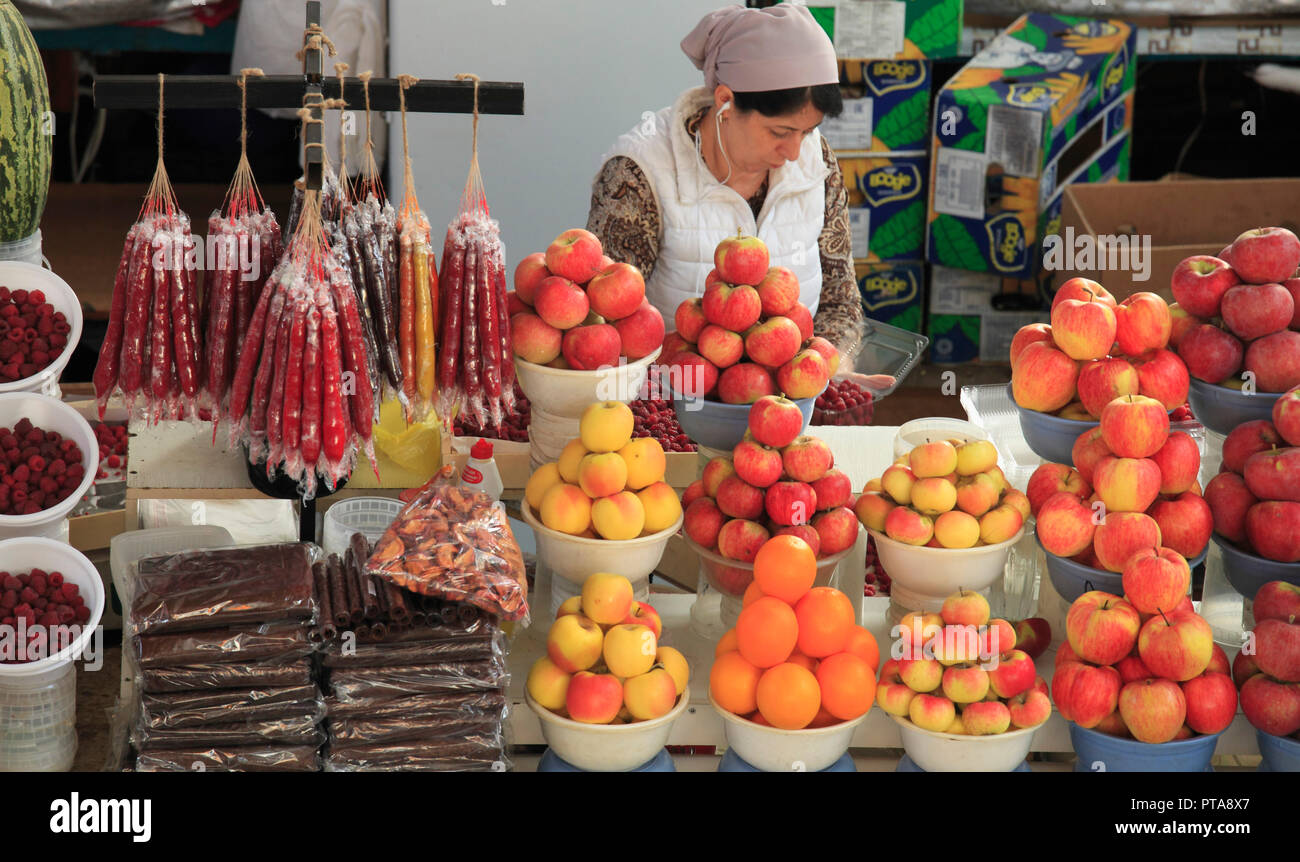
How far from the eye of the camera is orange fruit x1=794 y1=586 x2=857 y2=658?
1795 mm

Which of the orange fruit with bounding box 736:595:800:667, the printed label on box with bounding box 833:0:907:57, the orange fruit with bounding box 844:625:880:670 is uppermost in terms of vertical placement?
the printed label on box with bounding box 833:0:907:57

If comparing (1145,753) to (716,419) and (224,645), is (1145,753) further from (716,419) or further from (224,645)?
(224,645)

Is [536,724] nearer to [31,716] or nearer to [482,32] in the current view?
[31,716]

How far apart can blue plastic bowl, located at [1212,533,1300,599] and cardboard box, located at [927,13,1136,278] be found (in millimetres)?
2929

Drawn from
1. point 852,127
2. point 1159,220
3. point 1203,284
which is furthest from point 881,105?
point 1203,284

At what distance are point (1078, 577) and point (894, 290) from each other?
10.8ft

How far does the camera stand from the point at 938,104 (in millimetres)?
4785

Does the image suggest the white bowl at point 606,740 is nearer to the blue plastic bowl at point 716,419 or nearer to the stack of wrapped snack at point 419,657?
the stack of wrapped snack at point 419,657

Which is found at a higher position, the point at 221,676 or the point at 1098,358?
the point at 1098,358

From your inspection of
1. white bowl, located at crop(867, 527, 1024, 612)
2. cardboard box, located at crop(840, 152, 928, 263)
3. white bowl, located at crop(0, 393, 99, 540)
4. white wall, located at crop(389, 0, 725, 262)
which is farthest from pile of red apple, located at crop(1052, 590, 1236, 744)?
cardboard box, located at crop(840, 152, 928, 263)

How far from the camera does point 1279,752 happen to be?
184 cm

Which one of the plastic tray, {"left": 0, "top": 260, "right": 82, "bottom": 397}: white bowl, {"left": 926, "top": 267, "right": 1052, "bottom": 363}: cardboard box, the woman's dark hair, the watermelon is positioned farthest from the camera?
{"left": 926, "top": 267, "right": 1052, "bottom": 363}: cardboard box

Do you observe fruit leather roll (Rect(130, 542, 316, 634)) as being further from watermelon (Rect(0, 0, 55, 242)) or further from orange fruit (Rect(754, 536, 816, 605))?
watermelon (Rect(0, 0, 55, 242))
